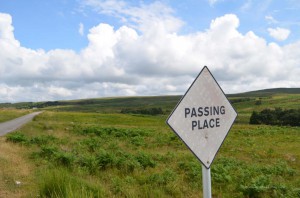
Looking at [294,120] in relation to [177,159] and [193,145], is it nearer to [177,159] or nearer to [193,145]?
[177,159]

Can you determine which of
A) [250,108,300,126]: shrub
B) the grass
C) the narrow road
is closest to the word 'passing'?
the narrow road

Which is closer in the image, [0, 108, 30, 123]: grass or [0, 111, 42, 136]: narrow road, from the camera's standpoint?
[0, 111, 42, 136]: narrow road

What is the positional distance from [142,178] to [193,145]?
575 centimetres

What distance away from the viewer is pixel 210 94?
3686 mm

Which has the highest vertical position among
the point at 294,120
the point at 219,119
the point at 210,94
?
the point at 210,94

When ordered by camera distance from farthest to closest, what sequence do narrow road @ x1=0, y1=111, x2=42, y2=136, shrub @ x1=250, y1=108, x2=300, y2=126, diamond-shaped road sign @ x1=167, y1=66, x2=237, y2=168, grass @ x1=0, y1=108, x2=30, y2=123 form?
shrub @ x1=250, y1=108, x2=300, y2=126
grass @ x1=0, y1=108, x2=30, y2=123
narrow road @ x1=0, y1=111, x2=42, y2=136
diamond-shaped road sign @ x1=167, y1=66, x2=237, y2=168

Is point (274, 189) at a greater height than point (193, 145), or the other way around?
point (193, 145)

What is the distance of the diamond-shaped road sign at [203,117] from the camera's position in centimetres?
338

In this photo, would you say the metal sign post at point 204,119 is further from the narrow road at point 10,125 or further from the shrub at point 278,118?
the shrub at point 278,118

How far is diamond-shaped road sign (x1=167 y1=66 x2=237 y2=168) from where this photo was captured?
3377 mm

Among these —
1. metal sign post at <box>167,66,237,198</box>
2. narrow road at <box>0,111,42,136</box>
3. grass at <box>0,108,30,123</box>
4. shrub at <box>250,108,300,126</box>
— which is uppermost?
metal sign post at <box>167,66,237,198</box>

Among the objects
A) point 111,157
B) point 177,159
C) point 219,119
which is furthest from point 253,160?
A: point 219,119

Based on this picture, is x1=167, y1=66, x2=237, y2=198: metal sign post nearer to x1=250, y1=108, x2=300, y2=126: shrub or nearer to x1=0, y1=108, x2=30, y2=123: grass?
x1=0, y1=108, x2=30, y2=123: grass

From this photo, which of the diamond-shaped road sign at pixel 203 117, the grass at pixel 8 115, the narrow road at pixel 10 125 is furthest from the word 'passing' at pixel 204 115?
the grass at pixel 8 115
